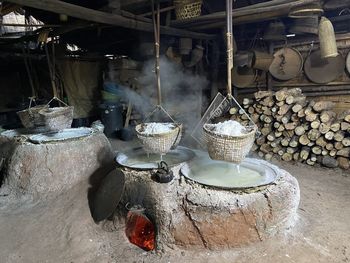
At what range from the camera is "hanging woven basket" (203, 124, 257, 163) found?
212 centimetres

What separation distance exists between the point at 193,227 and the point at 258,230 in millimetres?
576

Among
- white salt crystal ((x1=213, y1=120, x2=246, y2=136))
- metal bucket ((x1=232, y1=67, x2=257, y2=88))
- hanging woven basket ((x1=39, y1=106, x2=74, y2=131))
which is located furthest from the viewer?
metal bucket ((x1=232, y1=67, x2=257, y2=88))

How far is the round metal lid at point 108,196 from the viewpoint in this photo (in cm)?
260

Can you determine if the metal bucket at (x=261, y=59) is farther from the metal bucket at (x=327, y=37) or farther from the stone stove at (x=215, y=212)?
the stone stove at (x=215, y=212)

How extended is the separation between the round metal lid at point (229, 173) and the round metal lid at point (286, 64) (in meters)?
3.55

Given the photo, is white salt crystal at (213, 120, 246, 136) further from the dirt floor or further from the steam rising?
the steam rising

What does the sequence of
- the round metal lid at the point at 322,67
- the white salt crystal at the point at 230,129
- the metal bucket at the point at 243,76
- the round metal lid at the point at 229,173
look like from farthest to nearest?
the metal bucket at the point at 243,76, the round metal lid at the point at 322,67, the round metal lid at the point at 229,173, the white salt crystal at the point at 230,129

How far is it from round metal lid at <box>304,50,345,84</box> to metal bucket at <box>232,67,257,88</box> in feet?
3.74

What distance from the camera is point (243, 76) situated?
625 centimetres

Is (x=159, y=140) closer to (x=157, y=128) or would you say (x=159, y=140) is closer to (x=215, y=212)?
(x=157, y=128)

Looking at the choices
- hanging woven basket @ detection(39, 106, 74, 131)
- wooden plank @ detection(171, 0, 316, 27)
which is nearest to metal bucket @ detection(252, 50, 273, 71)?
wooden plank @ detection(171, 0, 316, 27)

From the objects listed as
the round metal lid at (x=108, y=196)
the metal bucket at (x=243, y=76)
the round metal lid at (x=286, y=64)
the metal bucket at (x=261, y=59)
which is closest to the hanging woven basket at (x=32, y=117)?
the round metal lid at (x=108, y=196)

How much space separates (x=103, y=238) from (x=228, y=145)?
154 cm

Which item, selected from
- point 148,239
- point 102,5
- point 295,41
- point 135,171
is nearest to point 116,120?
point 102,5
